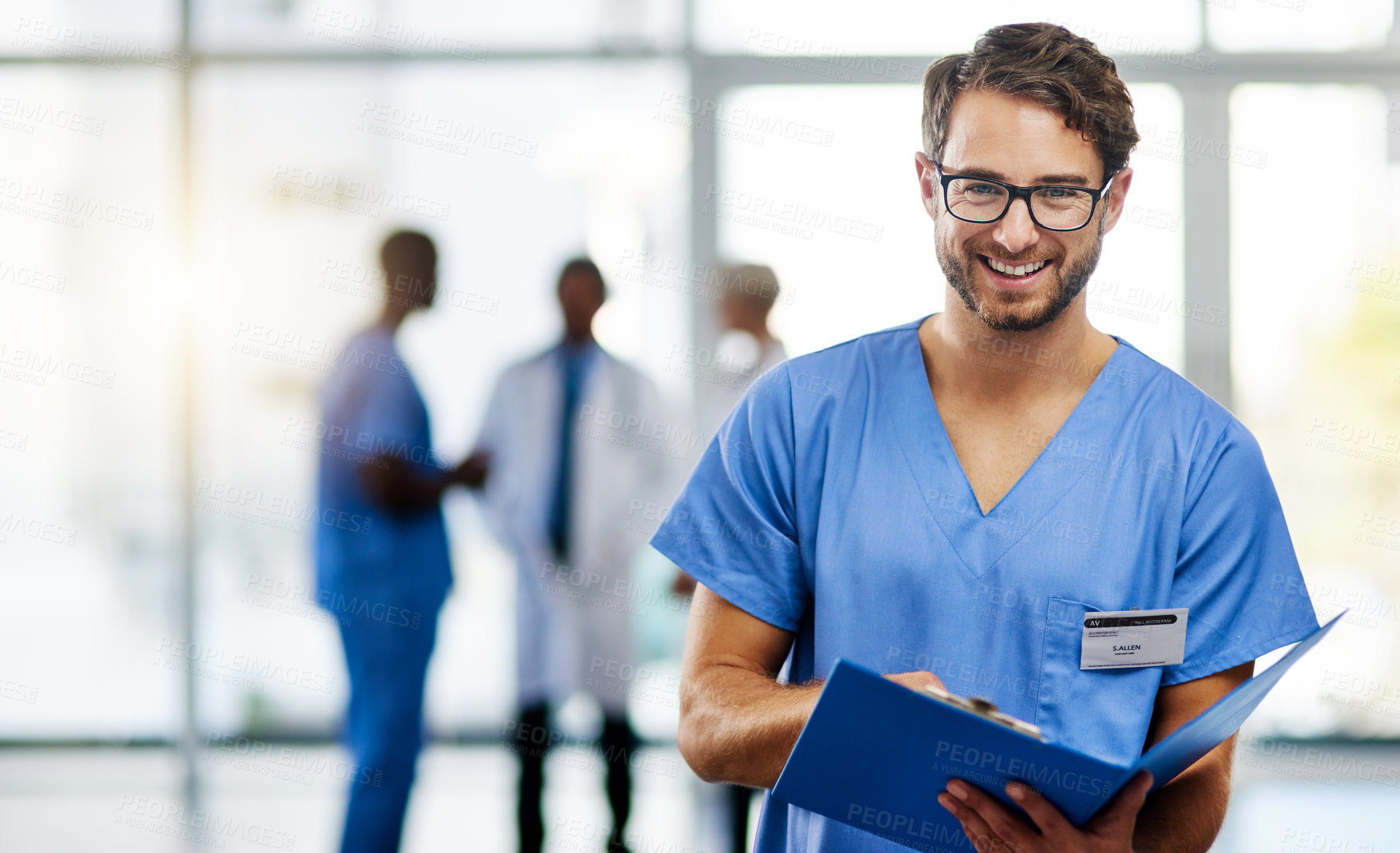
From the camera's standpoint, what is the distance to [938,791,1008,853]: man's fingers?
83cm

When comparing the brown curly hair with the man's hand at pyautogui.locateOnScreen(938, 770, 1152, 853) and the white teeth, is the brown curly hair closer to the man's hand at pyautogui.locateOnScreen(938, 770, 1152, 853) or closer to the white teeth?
the white teeth

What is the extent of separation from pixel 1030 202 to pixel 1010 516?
309 millimetres

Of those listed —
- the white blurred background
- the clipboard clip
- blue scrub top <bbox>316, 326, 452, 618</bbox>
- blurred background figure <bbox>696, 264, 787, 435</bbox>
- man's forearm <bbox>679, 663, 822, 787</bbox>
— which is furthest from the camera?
the white blurred background

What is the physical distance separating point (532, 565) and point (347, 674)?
550mm

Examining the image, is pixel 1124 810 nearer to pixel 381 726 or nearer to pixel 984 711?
pixel 984 711

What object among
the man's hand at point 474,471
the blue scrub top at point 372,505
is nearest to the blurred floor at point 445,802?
the blue scrub top at point 372,505

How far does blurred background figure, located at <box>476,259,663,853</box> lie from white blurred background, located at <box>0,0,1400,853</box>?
60 centimetres

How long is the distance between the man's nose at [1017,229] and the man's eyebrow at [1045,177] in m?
0.03

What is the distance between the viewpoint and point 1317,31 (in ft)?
11.6

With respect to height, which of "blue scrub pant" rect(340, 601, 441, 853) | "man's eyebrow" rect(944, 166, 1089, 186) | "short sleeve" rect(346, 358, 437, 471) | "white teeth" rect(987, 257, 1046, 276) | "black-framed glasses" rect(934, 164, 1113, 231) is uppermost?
"man's eyebrow" rect(944, 166, 1089, 186)

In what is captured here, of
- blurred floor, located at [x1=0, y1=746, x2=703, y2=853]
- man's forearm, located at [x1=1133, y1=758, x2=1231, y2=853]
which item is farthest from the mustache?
blurred floor, located at [x1=0, y1=746, x2=703, y2=853]

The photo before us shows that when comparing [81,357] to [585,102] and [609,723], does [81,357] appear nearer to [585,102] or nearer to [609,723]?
[585,102]

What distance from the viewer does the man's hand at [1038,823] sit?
81cm

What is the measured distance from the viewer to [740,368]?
3.03 metres
